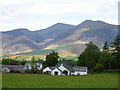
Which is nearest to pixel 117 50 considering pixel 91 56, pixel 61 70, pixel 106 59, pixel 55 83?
pixel 106 59

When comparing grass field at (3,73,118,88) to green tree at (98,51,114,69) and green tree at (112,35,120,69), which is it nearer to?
green tree at (98,51,114,69)

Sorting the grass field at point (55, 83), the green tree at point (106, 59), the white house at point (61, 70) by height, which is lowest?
the white house at point (61, 70)

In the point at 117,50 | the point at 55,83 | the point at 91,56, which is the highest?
the point at 117,50

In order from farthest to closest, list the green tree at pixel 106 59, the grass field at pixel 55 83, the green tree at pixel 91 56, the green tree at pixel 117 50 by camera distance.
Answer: the green tree at pixel 91 56 < the green tree at pixel 106 59 < the green tree at pixel 117 50 < the grass field at pixel 55 83

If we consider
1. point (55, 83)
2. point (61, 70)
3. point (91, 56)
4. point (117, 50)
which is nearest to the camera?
point (55, 83)

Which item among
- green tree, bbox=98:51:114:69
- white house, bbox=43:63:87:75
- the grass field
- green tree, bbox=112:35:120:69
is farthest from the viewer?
white house, bbox=43:63:87:75

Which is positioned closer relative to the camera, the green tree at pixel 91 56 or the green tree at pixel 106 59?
the green tree at pixel 106 59

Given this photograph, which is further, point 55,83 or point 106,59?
point 106,59

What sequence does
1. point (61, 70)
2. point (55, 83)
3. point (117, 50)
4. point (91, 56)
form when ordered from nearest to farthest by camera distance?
point (55, 83) → point (117, 50) → point (91, 56) → point (61, 70)

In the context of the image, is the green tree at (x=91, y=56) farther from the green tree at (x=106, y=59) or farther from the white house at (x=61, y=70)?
the green tree at (x=106, y=59)

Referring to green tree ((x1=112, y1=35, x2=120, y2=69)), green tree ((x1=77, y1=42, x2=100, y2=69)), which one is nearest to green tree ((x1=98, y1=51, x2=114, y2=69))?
green tree ((x1=112, y1=35, x2=120, y2=69))

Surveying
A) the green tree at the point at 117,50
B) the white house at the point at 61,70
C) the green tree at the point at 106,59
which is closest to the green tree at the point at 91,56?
the white house at the point at 61,70

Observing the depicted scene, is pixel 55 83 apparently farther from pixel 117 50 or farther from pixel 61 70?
pixel 61 70

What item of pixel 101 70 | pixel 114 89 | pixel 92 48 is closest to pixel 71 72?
pixel 92 48
